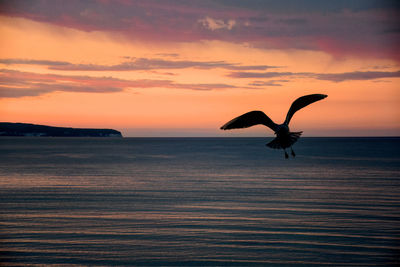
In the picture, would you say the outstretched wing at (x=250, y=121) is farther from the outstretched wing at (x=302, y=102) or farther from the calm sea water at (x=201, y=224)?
the calm sea water at (x=201, y=224)

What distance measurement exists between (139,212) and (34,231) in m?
9.24

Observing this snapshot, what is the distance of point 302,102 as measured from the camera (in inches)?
433

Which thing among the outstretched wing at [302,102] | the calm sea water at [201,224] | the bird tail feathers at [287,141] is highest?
the outstretched wing at [302,102]

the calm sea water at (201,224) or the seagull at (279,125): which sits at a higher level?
the seagull at (279,125)

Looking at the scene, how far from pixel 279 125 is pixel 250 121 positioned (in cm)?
74

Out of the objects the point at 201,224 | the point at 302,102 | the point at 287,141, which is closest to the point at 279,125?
the point at 287,141

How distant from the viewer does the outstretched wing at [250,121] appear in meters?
10.3

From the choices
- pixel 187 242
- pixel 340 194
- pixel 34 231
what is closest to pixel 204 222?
pixel 187 242

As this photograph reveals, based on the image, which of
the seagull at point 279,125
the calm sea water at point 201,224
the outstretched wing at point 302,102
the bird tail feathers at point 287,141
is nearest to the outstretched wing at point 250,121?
the seagull at point 279,125

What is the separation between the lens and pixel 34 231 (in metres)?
29.7

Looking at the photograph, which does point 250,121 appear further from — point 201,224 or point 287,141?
point 201,224

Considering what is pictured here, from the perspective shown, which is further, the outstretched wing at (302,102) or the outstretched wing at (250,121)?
the outstretched wing at (302,102)

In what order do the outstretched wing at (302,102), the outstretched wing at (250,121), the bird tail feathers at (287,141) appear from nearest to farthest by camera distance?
the outstretched wing at (250,121), the bird tail feathers at (287,141), the outstretched wing at (302,102)

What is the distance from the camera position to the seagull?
10.4 metres
